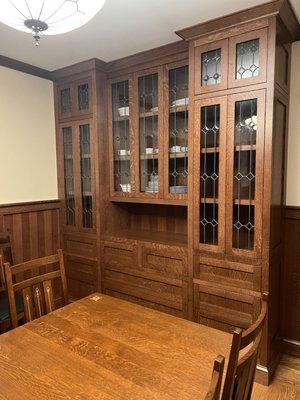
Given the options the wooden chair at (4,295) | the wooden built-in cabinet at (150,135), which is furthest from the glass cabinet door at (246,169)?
the wooden chair at (4,295)

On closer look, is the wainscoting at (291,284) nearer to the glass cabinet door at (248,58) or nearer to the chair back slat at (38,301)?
the glass cabinet door at (248,58)

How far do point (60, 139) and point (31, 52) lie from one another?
859 mm

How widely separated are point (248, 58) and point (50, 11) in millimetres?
1345

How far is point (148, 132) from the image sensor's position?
263 cm

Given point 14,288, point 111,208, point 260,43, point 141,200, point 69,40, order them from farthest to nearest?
point 111,208 < point 141,200 < point 69,40 < point 260,43 < point 14,288

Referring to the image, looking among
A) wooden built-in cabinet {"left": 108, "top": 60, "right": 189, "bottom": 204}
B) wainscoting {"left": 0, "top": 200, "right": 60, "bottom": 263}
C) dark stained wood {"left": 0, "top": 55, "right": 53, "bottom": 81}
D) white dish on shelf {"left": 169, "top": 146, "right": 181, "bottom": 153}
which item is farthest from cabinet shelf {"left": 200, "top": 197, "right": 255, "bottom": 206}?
dark stained wood {"left": 0, "top": 55, "right": 53, "bottom": 81}

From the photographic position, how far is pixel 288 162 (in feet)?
7.59

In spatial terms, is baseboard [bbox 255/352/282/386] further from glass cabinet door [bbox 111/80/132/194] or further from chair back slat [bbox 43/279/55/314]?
glass cabinet door [bbox 111/80/132/194]

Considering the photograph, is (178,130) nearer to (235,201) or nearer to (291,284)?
(235,201)

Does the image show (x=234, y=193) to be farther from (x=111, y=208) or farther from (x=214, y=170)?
(x=111, y=208)

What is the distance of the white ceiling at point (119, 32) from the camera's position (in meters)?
1.82

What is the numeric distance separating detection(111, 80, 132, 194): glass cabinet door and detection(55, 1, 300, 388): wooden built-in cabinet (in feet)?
0.03

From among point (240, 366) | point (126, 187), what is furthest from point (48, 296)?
point (126, 187)

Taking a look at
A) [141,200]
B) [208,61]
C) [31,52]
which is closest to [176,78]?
[208,61]
